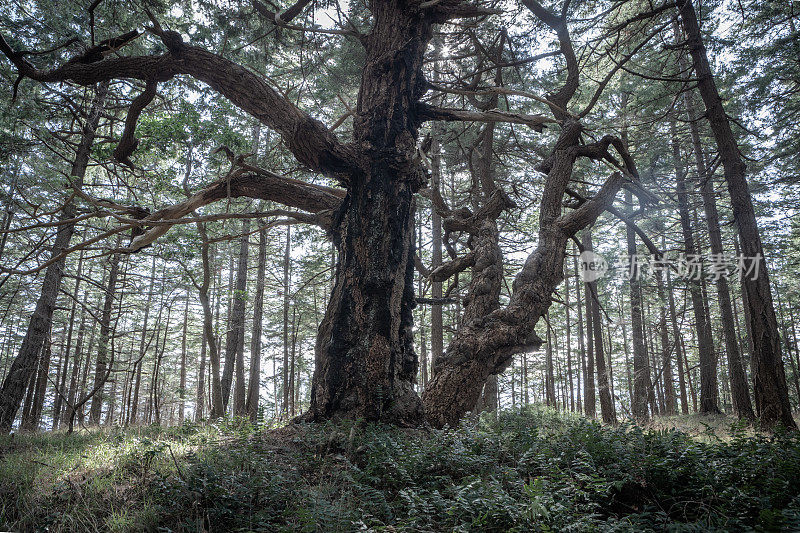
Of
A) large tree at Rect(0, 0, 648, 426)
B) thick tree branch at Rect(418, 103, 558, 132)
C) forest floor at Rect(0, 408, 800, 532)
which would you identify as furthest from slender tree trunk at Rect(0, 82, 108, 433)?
thick tree branch at Rect(418, 103, 558, 132)

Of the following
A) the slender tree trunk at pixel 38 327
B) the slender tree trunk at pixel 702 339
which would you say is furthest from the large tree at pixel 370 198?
the slender tree trunk at pixel 702 339

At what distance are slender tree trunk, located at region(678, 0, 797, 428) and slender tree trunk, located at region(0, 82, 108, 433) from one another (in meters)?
13.3

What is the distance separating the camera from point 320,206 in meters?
6.57

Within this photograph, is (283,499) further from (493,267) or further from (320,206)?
(493,267)

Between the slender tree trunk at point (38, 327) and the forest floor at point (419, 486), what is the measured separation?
6697 mm

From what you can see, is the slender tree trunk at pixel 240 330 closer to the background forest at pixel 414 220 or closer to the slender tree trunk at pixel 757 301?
the background forest at pixel 414 220

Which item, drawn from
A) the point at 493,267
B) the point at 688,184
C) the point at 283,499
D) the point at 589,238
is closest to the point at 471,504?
the point at 283,499

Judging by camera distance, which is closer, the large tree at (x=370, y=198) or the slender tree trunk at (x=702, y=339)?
the large tree at (x=370, y=198)

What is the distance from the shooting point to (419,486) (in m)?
3.53

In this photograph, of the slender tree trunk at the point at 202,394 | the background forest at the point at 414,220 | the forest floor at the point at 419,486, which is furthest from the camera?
the slender tree trunk at the point at 202,394

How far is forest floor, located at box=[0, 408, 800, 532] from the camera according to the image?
277 cm

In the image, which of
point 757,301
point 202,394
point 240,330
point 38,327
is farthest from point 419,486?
point 202,394

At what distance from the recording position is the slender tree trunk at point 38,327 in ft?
32.4

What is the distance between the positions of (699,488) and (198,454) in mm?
4509
